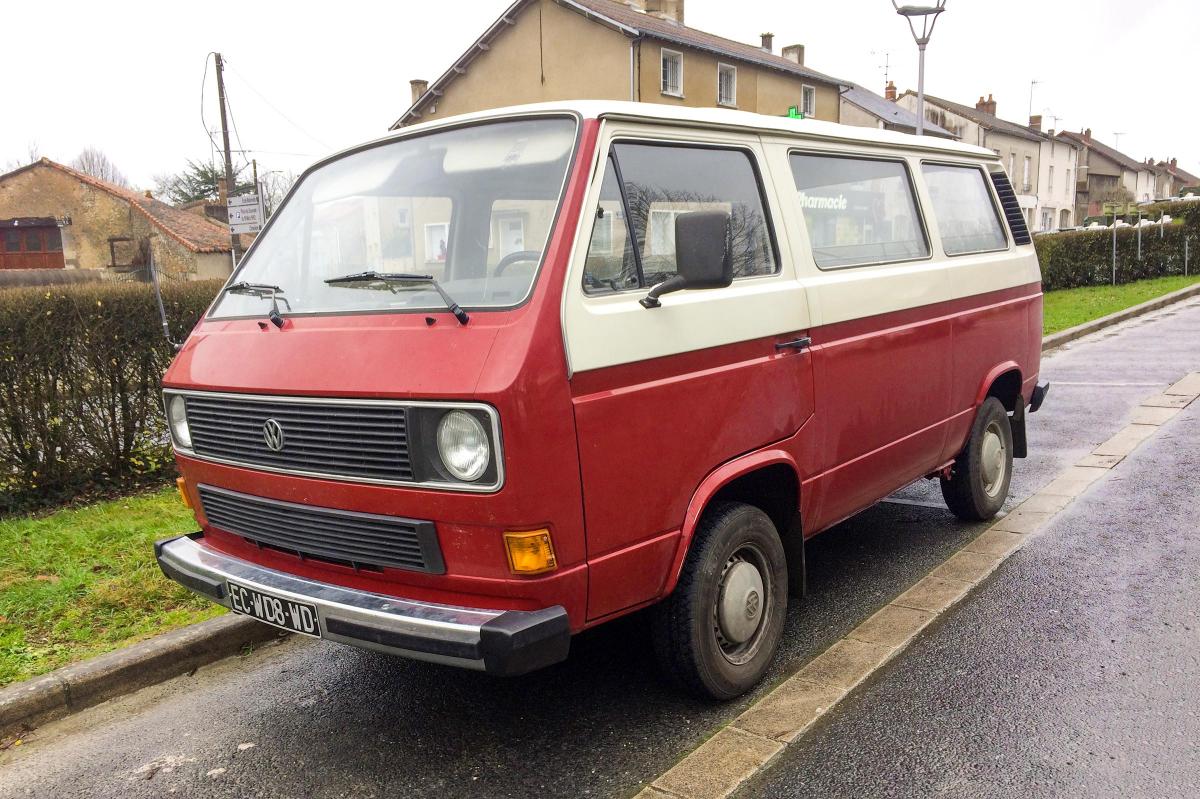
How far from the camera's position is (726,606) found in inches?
137

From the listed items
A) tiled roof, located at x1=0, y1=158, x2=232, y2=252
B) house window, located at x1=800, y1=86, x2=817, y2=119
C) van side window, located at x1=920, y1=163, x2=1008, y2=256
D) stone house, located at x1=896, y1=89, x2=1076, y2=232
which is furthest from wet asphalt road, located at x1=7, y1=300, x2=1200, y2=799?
stone house, located at x1=896, y1=89, x2=1076, y2=232

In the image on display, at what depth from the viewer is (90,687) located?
3855 mm

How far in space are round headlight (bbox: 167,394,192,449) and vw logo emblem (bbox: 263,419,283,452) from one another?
64 cm

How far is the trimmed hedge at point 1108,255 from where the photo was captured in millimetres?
22875

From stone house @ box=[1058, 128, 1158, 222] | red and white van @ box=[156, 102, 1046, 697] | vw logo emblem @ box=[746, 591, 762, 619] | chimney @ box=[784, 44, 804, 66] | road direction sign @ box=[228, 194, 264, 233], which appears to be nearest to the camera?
red and white van @ box=[156, 102, 1046, 697]

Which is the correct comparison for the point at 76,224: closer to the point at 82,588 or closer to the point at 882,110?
the point at 882,110

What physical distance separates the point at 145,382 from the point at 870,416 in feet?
17.1

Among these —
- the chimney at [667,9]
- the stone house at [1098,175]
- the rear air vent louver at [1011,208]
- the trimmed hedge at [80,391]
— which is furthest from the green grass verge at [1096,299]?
the stone house at [1098,175]

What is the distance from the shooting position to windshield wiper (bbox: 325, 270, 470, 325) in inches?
118

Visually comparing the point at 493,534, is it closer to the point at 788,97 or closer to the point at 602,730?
the point at 602,730

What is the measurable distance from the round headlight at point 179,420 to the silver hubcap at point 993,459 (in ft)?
14.3

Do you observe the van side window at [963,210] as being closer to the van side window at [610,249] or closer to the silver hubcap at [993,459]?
the silver hubcap at [993,459]

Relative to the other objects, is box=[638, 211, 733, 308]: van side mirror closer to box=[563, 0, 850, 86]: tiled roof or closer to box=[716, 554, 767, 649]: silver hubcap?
box=[716, 554, 767, 649]: silver hubcap

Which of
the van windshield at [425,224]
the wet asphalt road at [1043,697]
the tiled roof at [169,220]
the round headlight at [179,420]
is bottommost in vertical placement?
the wet asphalt road at [1043,697]
